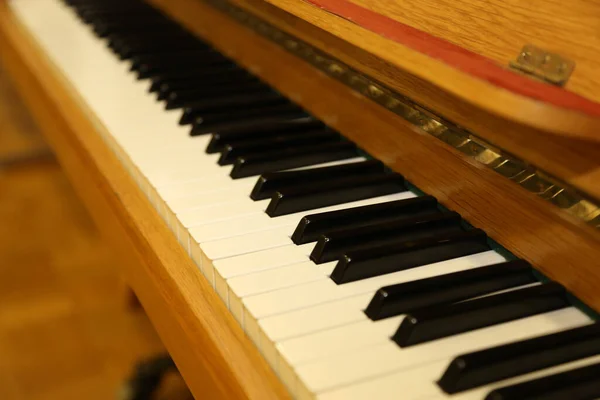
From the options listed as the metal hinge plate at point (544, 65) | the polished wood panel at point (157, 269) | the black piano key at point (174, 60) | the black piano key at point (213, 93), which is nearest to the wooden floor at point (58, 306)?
the polished wood panel at point (157, 269)

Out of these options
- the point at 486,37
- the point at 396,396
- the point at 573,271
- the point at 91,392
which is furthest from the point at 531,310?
the point at 91,392

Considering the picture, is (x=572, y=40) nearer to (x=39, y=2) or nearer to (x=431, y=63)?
(x=431, y=63)

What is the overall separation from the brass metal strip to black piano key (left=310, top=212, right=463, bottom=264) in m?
0.10

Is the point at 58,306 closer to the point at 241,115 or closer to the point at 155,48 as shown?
the point at 155,48

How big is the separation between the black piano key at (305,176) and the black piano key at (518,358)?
1.36ft

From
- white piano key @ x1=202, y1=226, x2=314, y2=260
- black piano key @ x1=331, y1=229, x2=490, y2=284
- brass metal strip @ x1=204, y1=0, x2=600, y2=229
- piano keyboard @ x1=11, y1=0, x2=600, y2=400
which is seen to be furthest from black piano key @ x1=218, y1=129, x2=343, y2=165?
black piano key @ x1=331, y1=229, x2=490, y2=284

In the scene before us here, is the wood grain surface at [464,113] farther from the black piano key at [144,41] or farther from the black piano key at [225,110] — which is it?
the black piano key at [144,41]

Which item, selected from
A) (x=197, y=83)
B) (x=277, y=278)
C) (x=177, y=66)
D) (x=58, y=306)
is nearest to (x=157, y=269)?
(x=277, y=278)

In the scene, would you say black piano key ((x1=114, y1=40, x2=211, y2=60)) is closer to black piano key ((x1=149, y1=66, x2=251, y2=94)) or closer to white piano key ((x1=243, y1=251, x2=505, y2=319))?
black piano key ((x1=149, y1=66, x2=251, y2=94))

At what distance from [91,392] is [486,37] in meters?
1.39

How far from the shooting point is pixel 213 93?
51.7 inches

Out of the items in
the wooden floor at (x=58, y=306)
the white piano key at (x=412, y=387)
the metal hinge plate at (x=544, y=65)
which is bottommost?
the wooden floor at (x=58, y=306)

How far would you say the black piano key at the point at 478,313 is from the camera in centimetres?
64

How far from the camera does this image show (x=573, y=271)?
2.29 feet
